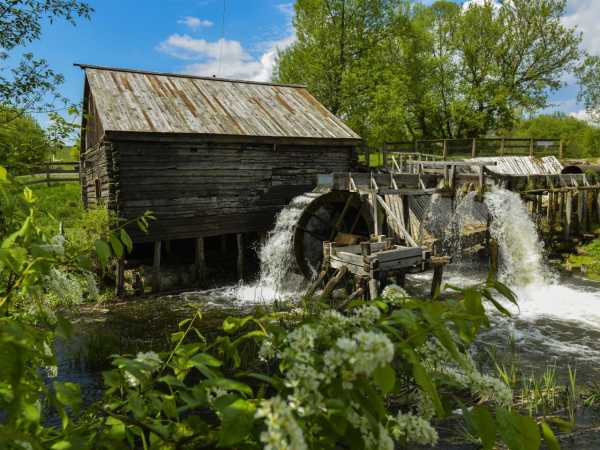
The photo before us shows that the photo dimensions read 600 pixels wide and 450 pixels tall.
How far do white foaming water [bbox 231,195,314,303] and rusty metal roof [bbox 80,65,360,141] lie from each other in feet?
8.69

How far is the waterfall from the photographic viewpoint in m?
11.5

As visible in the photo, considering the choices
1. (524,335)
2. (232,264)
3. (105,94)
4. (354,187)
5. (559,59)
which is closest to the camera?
(524,335)

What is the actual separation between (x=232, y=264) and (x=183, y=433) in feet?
43.4

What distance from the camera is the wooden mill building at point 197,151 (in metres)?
11.4

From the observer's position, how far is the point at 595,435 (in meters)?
4.66

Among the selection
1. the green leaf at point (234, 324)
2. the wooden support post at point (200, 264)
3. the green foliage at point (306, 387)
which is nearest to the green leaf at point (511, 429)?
the green foliage at point (306, 387)

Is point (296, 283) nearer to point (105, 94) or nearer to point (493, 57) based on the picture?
point (105, 94)

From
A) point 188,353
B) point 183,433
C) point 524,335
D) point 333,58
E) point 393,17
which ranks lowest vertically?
point 524,335

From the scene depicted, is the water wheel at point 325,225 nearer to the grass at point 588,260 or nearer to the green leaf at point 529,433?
the grass at point 588,260

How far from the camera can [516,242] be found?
11.8 meters

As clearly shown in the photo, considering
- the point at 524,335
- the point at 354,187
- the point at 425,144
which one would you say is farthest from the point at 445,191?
the point at 425,144

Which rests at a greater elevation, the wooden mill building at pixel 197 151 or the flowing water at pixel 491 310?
the wooden mill building at pixel 197 151

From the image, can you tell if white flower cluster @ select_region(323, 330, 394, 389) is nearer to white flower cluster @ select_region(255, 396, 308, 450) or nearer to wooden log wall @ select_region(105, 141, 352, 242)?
white flower cluster @ select_region(255, 396, 308, 450)

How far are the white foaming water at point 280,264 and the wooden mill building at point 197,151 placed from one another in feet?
3.41
